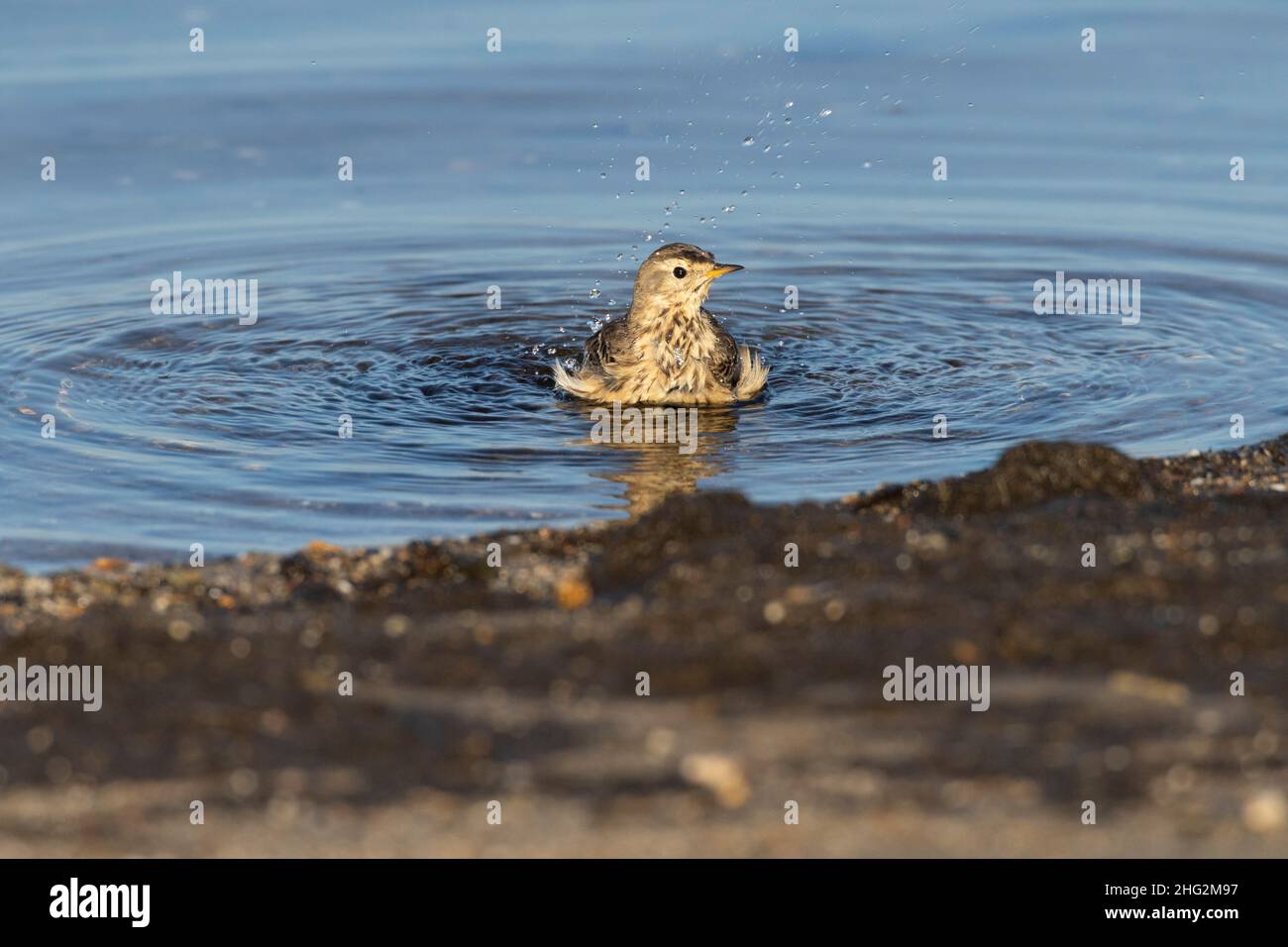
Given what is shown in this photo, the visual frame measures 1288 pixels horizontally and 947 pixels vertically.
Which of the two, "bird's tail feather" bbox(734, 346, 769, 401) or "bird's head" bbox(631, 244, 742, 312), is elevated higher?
"bird's head" bbox(631, 244, 742, 312)

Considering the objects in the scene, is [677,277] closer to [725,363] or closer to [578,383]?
[725,363]

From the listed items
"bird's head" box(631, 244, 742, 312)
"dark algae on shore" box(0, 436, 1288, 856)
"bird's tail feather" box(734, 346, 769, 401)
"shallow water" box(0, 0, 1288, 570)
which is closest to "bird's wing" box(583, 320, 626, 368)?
"bird's head" box(631, 244, 742, 312)

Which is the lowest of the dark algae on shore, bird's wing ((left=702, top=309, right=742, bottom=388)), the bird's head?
the dark algae on shore

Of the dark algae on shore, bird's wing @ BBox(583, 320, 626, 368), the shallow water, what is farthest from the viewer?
bird's wing @ BBox(583, 320, 626, 368)

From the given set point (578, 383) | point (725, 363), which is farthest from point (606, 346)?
point (725, 363)

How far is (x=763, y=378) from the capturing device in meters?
11.9

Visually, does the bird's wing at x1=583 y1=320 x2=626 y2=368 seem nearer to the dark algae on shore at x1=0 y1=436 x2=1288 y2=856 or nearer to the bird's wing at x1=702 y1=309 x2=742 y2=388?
the bird's wing at x1=702 y1=309 x2=742 y2=388

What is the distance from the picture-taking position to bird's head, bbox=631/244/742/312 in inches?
469

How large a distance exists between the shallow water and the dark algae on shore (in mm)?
2113

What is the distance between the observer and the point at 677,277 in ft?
39.2

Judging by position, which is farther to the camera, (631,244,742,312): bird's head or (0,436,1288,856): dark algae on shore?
(631,244,742,312): bird's head

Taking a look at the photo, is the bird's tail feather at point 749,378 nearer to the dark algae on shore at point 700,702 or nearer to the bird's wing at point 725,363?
the bird's wing at point 725,363

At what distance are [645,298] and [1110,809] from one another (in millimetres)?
7318

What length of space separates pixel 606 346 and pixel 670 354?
1.59 ft
